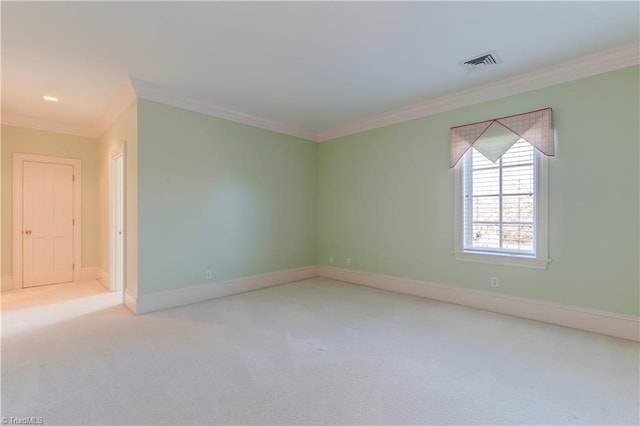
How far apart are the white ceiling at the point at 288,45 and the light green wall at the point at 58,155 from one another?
103 centimetres

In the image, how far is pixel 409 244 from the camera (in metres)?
4.51

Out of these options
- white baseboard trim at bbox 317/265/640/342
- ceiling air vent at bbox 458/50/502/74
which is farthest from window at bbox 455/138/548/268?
ceiling air vent at bbox 458/50/502/74

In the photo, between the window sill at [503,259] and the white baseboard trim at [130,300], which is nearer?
the window sill at [503,259]

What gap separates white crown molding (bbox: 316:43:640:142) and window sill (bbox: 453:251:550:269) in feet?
6.26

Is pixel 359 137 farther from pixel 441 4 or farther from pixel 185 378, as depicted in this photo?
pixel 185 378

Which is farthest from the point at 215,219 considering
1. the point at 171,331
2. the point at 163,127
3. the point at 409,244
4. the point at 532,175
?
the point at 532,175

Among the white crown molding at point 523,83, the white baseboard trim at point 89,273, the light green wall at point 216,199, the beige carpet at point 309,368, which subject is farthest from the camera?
the white baseboard trim at point 89,273

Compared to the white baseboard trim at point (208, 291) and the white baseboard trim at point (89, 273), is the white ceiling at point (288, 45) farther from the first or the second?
the white baseboard trim at point (89, 273)

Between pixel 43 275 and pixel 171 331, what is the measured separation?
3684 millimetres

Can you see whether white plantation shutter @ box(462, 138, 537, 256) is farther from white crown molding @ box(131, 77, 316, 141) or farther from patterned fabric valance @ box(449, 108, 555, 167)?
white crown molding @ box(131, 77, 316, 141)

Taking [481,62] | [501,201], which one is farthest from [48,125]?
[501,201]

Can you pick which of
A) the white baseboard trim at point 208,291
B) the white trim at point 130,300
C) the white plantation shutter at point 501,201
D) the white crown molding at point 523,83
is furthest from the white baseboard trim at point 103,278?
the white plantation shutter at point 501,201

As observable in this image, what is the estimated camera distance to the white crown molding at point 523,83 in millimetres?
2896

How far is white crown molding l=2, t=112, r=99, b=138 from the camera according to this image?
185 inches
